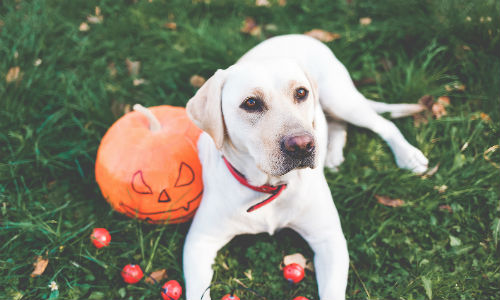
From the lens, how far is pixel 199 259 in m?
2.50

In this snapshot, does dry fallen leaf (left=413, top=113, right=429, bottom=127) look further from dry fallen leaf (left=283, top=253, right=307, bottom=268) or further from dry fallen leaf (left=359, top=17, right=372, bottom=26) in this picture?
dry fallen leaf (left=283, top=253, right=307, bottom=268)

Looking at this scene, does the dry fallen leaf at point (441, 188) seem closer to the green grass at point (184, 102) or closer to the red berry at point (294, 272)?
the green grass at point (184, 102)

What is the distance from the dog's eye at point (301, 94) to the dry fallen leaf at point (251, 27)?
219 centimetres

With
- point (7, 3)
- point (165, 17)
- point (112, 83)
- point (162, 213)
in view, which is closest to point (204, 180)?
point (162, 213)

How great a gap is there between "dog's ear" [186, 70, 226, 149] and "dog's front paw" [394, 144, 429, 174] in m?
1.75

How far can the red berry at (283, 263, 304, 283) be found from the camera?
2502mm

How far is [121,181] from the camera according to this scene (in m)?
2.67

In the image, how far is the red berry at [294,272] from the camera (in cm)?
250

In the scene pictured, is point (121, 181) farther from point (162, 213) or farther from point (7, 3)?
point (7, 3)

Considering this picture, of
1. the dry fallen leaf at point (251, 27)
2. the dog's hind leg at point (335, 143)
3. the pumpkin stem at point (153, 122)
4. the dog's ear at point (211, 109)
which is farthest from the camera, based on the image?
the dry fallen leaf at point (251, 27)

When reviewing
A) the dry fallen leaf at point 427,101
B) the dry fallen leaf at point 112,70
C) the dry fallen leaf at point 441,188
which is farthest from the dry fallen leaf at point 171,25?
the dry fallen leaf at point 441,188

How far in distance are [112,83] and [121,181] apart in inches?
65.8

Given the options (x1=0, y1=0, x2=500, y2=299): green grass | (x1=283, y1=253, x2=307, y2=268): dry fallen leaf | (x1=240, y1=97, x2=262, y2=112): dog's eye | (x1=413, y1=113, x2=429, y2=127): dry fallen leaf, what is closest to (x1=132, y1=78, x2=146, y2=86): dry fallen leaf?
(x1=0, y1=0, x2=500, y2=299): green grass

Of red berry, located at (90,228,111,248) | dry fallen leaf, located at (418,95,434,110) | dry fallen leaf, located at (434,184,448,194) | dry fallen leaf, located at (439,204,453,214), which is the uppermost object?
dry fallen leaf, located at (418,95,434,110)
